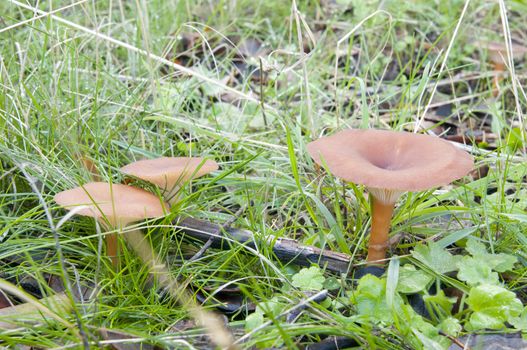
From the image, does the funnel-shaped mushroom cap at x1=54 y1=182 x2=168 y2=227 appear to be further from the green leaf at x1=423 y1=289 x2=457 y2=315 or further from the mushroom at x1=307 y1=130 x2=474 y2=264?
the green leaf at x1=423 y1=289 x2=457 y2=315

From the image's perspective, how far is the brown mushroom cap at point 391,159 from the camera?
5.20 feet

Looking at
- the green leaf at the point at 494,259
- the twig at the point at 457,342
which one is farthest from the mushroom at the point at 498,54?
the twig at the point at 457,342

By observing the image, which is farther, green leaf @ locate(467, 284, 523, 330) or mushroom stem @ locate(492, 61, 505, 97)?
mushroom stem @ locate(492, 61, 505, 97)

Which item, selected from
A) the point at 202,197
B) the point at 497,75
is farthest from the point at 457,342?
the point at 497,75

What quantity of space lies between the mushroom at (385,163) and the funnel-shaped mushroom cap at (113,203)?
51 cm

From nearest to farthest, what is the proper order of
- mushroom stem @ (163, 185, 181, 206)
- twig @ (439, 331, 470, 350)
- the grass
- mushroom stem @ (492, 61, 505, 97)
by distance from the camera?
twig @ (439, 331, 470, 350)
the grass
mushroom stem @ (163, 185, 181, 206)
mushroom stem @ (492, 61, 505, 97)

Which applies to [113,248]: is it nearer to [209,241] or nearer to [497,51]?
[209,241]

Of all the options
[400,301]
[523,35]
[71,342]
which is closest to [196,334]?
[71,342]

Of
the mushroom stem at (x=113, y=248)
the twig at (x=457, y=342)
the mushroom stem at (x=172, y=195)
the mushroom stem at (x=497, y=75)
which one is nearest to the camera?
the twig at (x=457, y=342)

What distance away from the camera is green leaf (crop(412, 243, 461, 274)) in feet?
6.05

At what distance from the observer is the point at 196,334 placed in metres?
1.63

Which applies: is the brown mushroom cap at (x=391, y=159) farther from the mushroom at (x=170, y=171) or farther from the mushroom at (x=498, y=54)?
the mushroom at (x=498, y=54)

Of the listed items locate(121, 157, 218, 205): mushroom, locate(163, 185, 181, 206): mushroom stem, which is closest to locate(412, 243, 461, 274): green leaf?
locate(121, 157, 218, 205): mushroom

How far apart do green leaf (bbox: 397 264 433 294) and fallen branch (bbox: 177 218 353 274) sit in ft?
0.56
